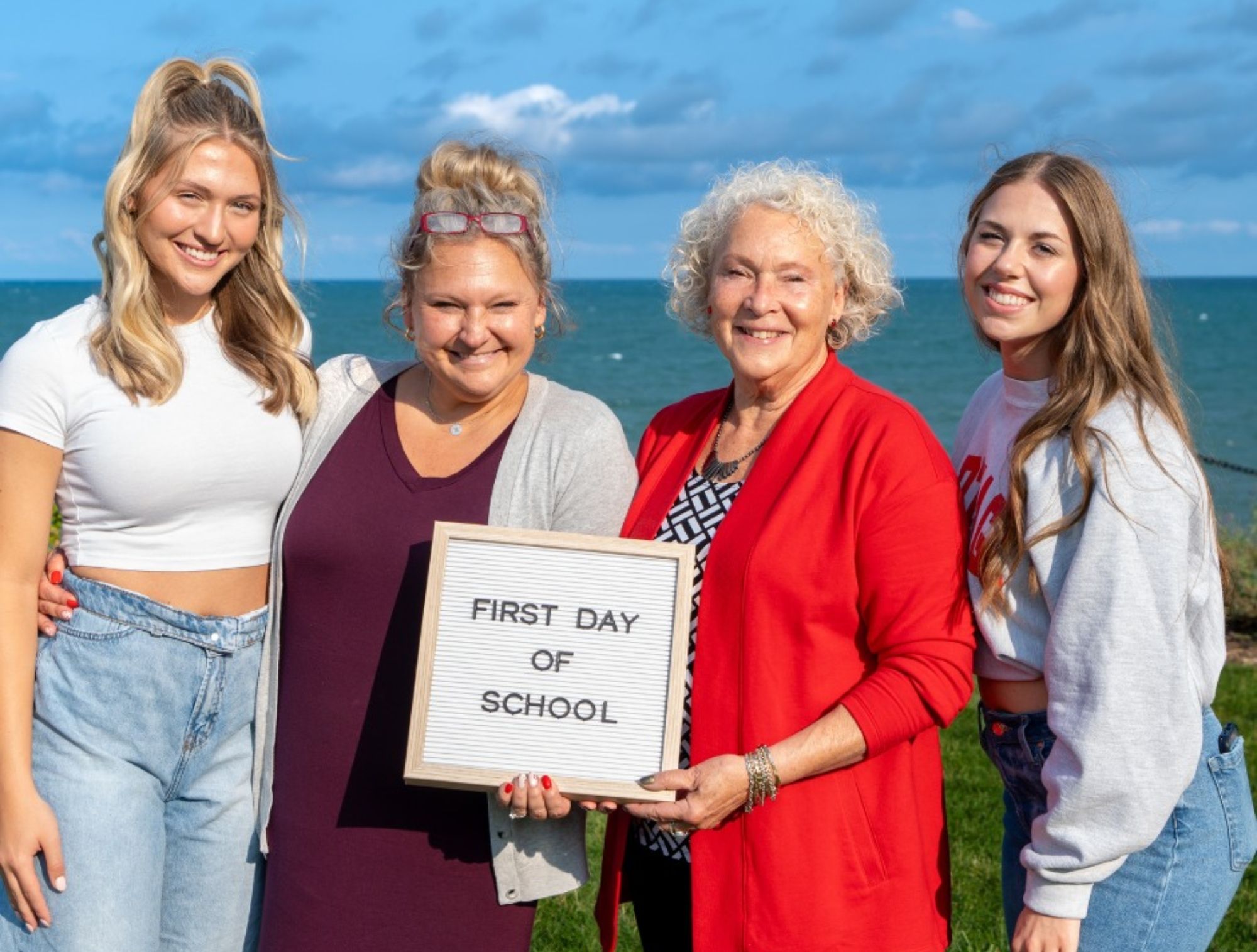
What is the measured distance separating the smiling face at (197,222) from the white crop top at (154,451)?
0.43 feet

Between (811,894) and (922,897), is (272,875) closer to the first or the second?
(811,894)

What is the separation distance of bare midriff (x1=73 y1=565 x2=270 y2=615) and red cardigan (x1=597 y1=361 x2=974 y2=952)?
115 cm

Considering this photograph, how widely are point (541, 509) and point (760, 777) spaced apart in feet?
2.73

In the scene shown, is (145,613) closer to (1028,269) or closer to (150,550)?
(150,550)

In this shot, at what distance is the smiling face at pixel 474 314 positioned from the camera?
11.1 ft

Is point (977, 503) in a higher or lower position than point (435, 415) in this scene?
Answer: lower

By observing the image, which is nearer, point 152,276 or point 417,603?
point 417,603

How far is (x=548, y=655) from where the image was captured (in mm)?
3205

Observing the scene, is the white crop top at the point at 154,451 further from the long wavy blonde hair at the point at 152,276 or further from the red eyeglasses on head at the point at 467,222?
the red eyeglasses on head at the point at 467,222

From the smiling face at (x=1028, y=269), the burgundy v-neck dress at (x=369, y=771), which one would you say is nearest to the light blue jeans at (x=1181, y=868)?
the smiling face at (x=1028, y=269)

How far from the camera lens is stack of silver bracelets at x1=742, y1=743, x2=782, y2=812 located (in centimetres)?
311

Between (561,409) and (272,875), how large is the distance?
1.37 meters

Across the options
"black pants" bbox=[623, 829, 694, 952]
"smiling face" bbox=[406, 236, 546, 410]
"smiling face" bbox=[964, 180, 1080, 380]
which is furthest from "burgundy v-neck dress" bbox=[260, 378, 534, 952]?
"smiling face" bbox=[964, 180, 1080, 380]

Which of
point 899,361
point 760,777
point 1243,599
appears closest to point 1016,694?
point 760,777
